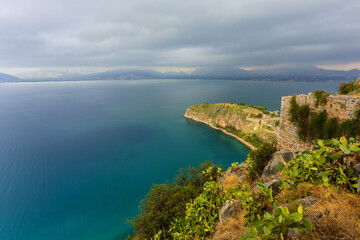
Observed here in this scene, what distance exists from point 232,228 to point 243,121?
66.2 metres

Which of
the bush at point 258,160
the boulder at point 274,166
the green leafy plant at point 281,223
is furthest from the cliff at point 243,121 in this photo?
the green leafy plant at point 281,223

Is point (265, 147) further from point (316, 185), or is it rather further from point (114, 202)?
point (114, 202)

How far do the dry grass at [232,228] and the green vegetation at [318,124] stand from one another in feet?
20.8

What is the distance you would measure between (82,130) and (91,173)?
39.1 m

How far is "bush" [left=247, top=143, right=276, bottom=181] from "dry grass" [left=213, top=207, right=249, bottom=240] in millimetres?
4465

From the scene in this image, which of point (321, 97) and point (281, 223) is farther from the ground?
point (321, 97)

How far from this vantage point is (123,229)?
2706cm

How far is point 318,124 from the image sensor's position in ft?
28.2

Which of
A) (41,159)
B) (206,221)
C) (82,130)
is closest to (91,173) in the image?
(41,159)

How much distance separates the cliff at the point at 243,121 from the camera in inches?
2213

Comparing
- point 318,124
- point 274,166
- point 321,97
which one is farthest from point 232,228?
point 321,97

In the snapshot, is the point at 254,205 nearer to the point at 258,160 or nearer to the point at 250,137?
the point at 258,160

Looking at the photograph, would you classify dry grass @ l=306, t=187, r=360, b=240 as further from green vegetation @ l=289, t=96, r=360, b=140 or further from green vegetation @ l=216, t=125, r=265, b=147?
green vegetation @ l=216, t=125, r=265, b=147

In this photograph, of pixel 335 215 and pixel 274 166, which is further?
pixel 274 166
